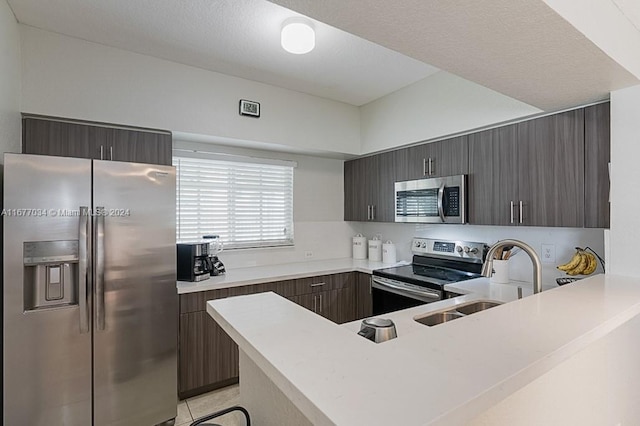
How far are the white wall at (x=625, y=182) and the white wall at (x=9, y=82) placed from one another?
130 inches

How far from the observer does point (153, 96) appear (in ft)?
8.19

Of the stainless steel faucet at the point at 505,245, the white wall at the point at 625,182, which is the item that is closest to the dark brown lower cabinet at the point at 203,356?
the stainless steel faucet at the point at 505,245

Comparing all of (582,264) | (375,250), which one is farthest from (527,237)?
(375,250)

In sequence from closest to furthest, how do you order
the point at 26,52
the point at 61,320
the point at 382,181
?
the point at 61,320 < the point at 26,52 < the point at 382,181

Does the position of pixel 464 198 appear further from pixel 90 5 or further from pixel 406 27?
pixel 90 5

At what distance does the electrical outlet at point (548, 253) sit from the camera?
240 centimetres

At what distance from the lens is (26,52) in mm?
2105

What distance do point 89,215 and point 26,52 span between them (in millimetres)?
1188

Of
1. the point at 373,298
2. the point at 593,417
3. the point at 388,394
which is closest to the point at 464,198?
the point at 373,298

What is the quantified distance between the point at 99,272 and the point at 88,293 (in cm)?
13

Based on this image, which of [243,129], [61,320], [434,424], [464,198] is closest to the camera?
[434,424]

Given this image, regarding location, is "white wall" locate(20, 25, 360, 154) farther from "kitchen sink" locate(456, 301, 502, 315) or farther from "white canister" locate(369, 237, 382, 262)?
"kitchen sink" locate(456, 301, 502, 315)

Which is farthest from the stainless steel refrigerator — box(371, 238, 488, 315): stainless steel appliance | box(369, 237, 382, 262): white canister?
box(369, 237, 382, 262): white canister

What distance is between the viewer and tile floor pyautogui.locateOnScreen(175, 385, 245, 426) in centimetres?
230
